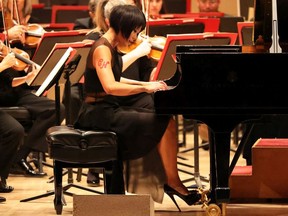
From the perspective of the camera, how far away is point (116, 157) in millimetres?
4613

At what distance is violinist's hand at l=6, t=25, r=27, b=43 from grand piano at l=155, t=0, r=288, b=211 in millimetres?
1911

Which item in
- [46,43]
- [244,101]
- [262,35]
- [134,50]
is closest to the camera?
[244,101]

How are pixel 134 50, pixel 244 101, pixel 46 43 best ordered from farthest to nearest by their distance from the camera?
pixel 46 43
pixel 134 50
pixel 244 101

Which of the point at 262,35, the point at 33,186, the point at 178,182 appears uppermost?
the point at 262,35

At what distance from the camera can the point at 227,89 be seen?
165 inches

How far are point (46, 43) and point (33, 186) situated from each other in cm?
100

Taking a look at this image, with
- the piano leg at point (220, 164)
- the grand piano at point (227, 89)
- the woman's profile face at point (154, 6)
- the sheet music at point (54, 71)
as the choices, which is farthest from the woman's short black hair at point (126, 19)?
the woman's profile face at point (154, 6)

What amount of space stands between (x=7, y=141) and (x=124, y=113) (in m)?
1.16

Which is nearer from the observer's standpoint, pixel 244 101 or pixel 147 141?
pixel 244 101

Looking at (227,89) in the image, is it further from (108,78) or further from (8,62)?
(8,62)

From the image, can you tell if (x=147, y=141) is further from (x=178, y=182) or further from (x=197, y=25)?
(x=197, y=25)

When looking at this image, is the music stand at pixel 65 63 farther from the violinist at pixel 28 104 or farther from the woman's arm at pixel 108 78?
the violinist at pixel 28 104

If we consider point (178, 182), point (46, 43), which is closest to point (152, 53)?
point (46, 43)

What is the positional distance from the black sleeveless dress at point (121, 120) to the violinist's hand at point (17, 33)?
3.89 feet
